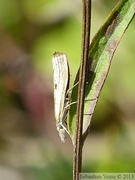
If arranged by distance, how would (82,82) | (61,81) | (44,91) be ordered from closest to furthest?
(82,82), (61,81), (44,91)

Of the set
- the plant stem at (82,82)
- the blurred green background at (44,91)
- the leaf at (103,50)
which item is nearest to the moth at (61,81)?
the leaf at (103,50)

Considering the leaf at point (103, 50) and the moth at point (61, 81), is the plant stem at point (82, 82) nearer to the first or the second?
the leaf at point (103, 50)

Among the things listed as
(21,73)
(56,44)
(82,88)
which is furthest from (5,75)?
(82,88)

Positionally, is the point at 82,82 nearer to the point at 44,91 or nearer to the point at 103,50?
the point at 103,50

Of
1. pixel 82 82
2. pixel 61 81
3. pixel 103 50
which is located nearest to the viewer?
pixel 82 82

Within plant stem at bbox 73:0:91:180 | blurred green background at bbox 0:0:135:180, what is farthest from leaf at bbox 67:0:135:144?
blurred green background at bbox 0:0:135:180

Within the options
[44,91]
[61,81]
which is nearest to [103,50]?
[61,81]

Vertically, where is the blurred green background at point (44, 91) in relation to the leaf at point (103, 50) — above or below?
below

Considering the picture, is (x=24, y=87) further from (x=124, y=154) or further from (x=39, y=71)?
(x=124, y=154)
